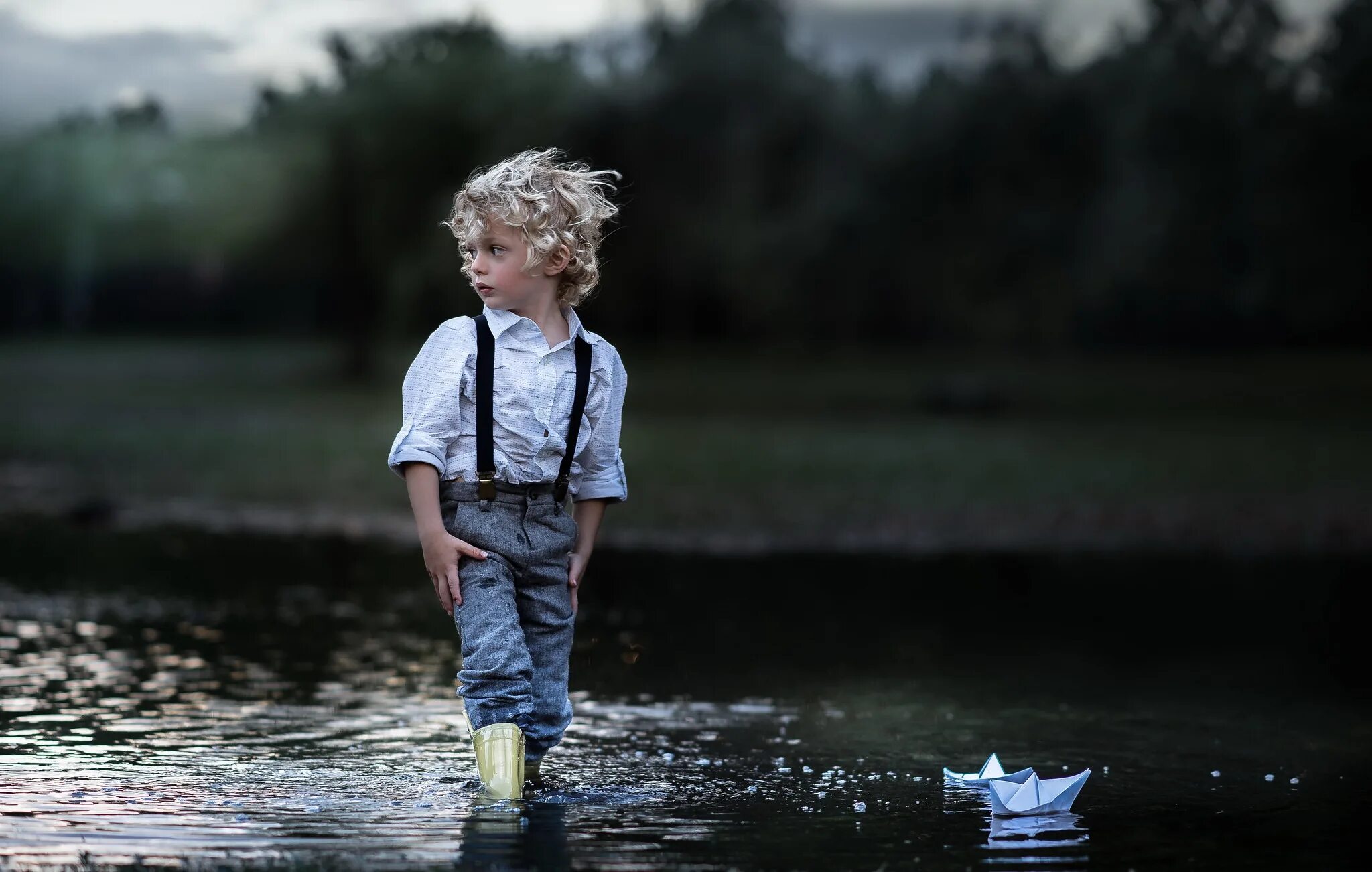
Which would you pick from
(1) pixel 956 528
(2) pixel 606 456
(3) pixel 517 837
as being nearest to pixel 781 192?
(1) pixel 956 528

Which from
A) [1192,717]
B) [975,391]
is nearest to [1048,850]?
[1192,717]

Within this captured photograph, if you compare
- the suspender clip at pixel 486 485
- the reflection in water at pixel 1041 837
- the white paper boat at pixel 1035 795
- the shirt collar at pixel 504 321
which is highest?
the shirt collar at pixel 504 321

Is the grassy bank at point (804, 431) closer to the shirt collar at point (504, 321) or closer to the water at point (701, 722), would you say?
the water at point (701, 722)

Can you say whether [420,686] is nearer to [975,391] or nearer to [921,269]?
[975,391]

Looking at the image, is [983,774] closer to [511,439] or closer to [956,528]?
[511,439]

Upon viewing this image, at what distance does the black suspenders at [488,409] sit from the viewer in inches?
160

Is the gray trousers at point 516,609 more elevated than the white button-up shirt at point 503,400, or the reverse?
the white button-up shirt at point 503,400

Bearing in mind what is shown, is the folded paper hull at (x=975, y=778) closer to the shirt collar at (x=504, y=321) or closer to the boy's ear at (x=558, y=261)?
the shirt collar at (x=504, y=321)

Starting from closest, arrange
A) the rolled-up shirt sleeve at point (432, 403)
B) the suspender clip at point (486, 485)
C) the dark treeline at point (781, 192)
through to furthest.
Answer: the rolled-up shirt sleeve at point (432, 403) < the suspender clip at point (486, 485) < the dark treeline at point (781, 192)

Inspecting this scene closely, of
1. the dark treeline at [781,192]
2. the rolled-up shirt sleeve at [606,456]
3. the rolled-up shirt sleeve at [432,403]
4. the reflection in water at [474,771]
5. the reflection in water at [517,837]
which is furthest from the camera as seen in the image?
the dark treeline at [781,192]

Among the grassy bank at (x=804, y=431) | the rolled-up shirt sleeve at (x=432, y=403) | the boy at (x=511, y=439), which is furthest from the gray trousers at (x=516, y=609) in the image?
the grassy bank at (x=804, y=431)

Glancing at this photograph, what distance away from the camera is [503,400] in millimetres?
4105

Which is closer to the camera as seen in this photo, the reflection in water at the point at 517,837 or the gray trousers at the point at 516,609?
the reflection in water at the point at 517,837

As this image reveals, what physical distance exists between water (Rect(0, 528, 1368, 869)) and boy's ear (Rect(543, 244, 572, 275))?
120 centimetres
